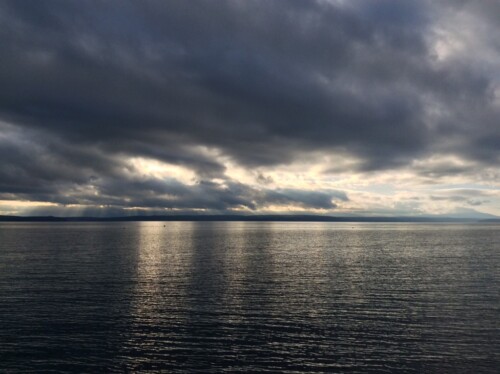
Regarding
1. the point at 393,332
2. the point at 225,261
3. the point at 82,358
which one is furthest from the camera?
the point at 225,261

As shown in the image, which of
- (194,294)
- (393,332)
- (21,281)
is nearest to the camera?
(393,332)

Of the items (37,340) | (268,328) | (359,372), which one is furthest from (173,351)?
(359,372)

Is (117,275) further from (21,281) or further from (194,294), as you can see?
(194,294)

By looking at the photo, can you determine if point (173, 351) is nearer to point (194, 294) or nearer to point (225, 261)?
point (194, 294)

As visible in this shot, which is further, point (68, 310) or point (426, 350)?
point (68, 310)

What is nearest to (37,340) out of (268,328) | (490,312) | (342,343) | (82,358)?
(82,358)

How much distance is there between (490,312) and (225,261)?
231 ft

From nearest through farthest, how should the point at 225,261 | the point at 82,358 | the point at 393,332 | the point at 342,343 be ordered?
the point at 82,358 → the point at 342,343 → the point at 393,332 → the point at 225,261

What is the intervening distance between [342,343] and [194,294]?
30.1 meters

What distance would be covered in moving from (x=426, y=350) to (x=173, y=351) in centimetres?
2566

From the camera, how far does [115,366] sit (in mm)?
39031

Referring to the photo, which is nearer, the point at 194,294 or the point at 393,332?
the point at 393,332

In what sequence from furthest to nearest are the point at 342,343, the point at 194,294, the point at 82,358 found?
the point at 194,294, the point at 342,343, the point at 82,358

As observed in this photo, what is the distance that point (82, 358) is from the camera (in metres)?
40.8
